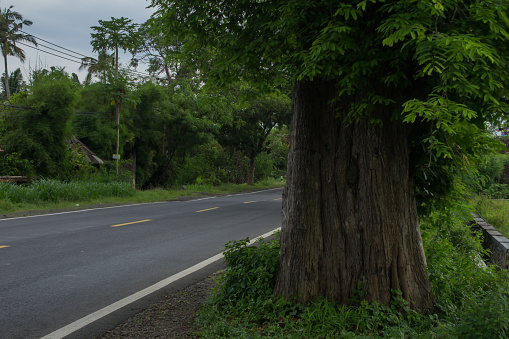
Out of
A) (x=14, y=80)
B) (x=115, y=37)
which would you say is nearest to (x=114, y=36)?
(x=115, y=37)

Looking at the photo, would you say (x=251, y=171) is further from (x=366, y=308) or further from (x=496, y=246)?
(x=366, y=308)

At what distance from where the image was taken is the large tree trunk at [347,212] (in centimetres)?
443

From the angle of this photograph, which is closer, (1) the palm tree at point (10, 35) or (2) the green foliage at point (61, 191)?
(2) the green foliage at point (61, 191)

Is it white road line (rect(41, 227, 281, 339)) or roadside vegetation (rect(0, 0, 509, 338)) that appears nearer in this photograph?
roadside vegetation (rect(0, 0, 509, 338))

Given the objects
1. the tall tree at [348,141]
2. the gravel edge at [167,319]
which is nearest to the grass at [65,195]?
the gravel edge at [167,319]

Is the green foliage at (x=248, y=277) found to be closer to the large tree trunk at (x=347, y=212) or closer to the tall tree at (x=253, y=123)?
the large tree trunk at (x=347, y=212)

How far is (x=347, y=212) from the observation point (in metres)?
4.55

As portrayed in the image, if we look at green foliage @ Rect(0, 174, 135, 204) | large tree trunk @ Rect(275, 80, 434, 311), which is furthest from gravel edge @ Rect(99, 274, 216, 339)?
green foliage @ Rect(0, 174, 135, 204)

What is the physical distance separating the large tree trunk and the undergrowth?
0.17 meters

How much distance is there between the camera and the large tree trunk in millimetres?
4434

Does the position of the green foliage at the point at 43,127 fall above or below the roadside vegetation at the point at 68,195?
above

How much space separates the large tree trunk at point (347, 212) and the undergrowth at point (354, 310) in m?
0.17

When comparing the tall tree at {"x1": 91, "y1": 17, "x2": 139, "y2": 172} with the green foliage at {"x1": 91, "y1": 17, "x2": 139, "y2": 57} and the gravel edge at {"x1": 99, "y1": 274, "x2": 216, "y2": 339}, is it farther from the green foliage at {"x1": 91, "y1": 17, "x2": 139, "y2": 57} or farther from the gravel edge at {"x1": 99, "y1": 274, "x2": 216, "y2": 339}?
the gravel edge at {"x1": 99, "y1": 274, "x2": 216, "y2": 339}

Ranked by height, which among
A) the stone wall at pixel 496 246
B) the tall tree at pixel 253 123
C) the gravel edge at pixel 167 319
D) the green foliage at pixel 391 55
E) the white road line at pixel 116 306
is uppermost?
the tall tree at pixel 253 123
